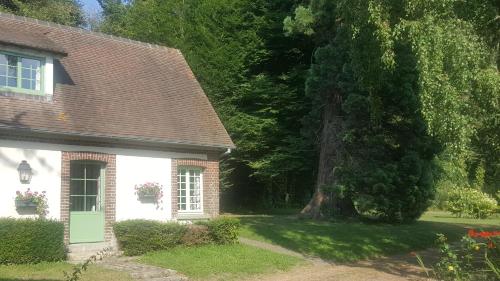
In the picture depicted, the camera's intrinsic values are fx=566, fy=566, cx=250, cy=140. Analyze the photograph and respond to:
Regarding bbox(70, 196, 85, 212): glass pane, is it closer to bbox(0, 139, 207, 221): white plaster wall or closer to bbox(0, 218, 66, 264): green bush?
bbox(0, 139, 207, 221): white plaster wall

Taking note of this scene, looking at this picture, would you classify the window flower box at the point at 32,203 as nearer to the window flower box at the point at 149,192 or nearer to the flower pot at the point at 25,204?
the flower pot at the point at 25,204

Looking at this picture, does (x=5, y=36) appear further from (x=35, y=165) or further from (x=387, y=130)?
(x=387, y=130)

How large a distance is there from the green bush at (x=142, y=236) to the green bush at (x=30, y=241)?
5.55 ft

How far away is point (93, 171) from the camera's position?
15.7m

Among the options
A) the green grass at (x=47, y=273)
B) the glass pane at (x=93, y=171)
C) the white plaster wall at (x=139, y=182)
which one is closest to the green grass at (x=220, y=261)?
the green grass at (x=47, y=273)

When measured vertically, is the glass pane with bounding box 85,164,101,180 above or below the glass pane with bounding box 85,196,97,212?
above

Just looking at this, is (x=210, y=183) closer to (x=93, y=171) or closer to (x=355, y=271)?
(x=93, y=171)

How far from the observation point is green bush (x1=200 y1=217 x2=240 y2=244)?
16094 mm

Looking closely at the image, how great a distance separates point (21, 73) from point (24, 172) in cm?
275

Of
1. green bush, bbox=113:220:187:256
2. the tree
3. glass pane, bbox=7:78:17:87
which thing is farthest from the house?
the tree

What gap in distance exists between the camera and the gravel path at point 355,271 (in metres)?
12.8

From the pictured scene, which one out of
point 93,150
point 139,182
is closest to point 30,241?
point 93,150

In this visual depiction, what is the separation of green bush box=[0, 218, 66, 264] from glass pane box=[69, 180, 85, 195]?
1.97 metres

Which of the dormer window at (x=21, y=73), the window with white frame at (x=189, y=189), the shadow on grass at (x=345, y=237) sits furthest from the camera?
the window with white frame at (x=189, y=189)
